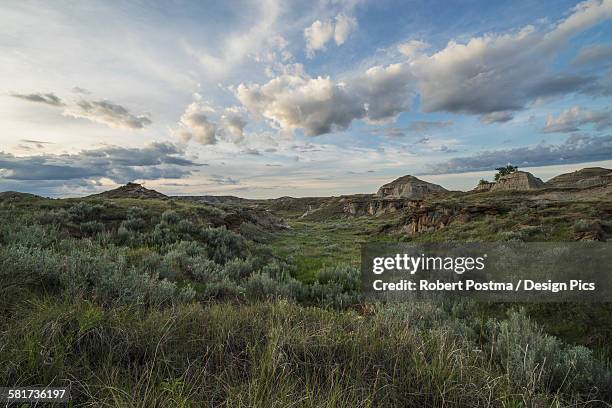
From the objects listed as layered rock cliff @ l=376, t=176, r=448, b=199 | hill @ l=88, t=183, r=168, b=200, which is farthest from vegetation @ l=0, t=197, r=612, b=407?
layered rock cliff @ l=376, t=176, r=448, b=199

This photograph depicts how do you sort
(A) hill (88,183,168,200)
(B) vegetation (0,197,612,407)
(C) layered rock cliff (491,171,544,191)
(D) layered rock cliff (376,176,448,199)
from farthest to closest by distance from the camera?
(D) layered rock cliff (376,176,448,199)
(C) layered rock cliff (491,171,544,191)
(A) hill (88,183,168,200)
(B) vegetation (0,197,612,407)

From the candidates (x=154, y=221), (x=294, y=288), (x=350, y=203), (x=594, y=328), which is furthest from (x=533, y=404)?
(x=350, y=203)

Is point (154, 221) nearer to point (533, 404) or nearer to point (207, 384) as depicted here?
point (207, 384)

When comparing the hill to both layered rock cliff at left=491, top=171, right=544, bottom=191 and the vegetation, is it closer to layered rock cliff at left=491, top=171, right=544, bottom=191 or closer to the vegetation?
the vegetation

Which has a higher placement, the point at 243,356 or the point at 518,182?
the point at 518,182

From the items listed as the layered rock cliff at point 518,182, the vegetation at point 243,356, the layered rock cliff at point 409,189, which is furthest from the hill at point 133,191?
the layered rock cliff at point 518,182

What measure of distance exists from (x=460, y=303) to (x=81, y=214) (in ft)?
49.7

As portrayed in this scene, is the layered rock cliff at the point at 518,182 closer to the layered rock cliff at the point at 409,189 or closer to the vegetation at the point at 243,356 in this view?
the layered rock cliff at the point at 409,189

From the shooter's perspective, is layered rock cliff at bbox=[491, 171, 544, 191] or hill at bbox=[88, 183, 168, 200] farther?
layered rock cliff at bbox=[491, 171, 544, 191]

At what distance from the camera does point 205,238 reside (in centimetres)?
1308

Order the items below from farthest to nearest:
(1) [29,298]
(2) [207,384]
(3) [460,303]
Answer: (3) [460,303], (1) [29,298], (2) [207,384]

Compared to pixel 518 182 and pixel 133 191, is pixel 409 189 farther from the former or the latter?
pixel 133 191

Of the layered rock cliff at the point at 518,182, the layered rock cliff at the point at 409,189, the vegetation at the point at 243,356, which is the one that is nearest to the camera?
the vegetation at the point at 243,356

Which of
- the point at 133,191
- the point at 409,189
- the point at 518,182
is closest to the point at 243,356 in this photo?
the point at 133,191
